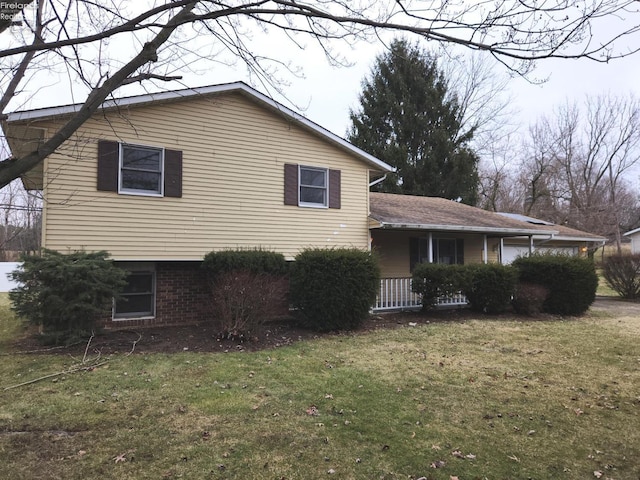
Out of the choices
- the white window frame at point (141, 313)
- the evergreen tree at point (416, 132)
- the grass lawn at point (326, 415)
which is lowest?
the grass lawn at point (326, 415)

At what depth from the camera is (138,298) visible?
32.8 ft

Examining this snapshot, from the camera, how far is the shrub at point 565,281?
12.1 meters

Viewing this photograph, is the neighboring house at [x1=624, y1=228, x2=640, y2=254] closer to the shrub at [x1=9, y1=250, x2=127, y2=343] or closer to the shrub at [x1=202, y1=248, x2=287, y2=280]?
the shrub at [x1=202, y1=248, x2=287, y2=280]

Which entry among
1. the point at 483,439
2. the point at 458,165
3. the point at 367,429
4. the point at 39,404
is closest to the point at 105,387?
the point at 39,404

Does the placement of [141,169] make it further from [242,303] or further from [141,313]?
[242,303]

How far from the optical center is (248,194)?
427 inches

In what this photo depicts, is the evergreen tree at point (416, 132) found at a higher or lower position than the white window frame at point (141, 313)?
higher

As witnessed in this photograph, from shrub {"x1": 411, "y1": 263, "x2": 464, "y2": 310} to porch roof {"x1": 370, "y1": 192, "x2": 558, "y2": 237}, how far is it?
153cm

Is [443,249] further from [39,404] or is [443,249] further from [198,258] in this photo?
[39,404]

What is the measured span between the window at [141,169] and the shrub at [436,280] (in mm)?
6981

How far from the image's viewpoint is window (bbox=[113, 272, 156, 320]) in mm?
9820

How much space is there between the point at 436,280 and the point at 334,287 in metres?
3.59

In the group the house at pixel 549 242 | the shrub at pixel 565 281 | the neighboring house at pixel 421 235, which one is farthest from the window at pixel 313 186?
the house at pixel 549 242

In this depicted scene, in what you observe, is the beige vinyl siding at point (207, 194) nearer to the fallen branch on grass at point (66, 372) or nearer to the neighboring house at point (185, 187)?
the neighboring house at point (185, 187)
